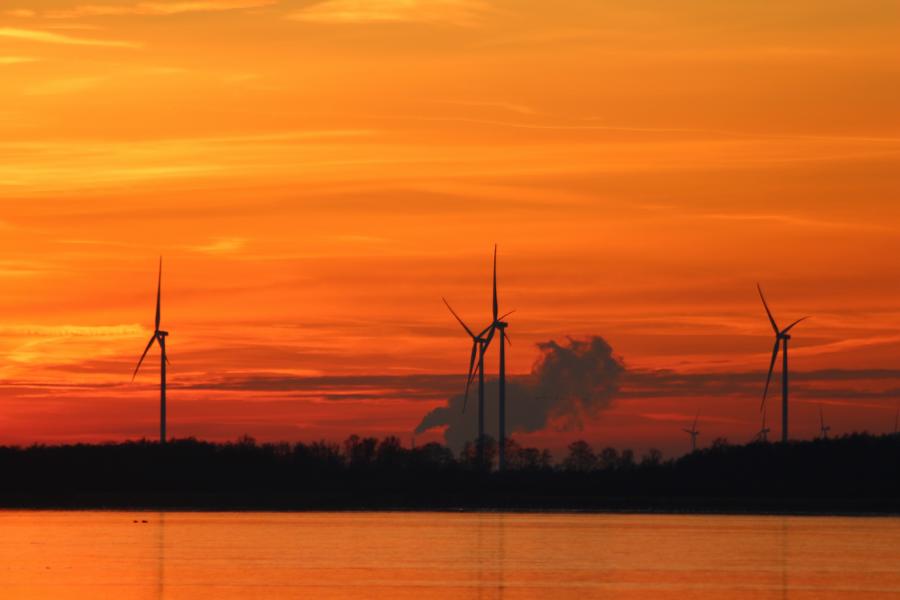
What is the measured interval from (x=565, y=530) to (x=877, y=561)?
1401 inches

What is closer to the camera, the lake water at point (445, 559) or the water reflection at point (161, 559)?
the water reflection at point (161, 559)

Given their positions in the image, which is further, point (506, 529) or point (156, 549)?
point (506, 529)

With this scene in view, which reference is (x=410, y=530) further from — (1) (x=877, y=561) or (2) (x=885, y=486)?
(2) (x=885, y=486)

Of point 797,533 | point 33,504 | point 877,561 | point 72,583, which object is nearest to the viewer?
point 72,583

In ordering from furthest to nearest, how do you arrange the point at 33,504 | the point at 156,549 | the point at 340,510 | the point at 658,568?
the point at 33,504 < the point at 340,510 < the point at 156,549 < the point at 658,568

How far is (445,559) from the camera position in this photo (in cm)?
9019

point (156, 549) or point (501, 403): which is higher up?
point (501, 403)

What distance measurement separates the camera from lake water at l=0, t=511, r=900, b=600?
72500 mm

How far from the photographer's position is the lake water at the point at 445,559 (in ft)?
238

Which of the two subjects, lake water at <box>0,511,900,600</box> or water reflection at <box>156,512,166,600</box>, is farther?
lake water at <box>0,511,900,600</box>

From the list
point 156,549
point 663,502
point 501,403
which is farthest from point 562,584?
point 663,502

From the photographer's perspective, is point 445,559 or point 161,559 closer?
point 161,559

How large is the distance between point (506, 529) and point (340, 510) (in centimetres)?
5144

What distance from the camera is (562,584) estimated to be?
75.9m
